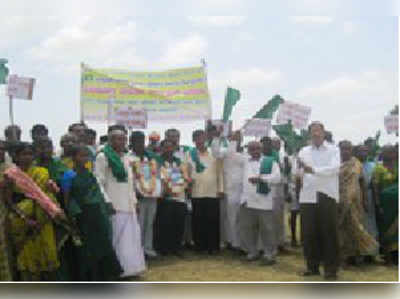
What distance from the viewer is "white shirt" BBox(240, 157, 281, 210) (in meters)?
7.37

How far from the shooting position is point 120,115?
8.62 metres

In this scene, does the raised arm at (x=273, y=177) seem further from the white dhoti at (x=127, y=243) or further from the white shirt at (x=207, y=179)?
the white dhoti at (x=127, y=243)

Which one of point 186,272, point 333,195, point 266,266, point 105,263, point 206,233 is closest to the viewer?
point 105,263

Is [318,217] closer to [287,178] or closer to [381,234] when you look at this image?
[381,234]

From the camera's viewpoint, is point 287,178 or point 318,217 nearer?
point 318,217

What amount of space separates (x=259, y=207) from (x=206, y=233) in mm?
1036

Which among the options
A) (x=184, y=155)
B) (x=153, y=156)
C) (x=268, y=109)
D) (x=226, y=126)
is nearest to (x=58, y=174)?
(x=153, y=156)

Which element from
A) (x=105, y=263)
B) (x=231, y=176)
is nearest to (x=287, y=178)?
(x=231, y=176)

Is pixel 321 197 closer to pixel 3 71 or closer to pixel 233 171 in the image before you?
pixel 233 171

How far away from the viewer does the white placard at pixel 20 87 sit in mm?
8188

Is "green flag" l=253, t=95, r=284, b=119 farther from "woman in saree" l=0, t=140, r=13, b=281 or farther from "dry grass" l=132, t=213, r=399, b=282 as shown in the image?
"woman in saree" l=0, t=140, r=13, b=281

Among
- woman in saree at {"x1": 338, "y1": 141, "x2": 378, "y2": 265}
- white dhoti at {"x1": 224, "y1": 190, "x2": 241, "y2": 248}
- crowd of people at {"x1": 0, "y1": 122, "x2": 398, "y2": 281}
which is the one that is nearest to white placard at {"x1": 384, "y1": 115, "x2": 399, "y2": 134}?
crowd of people at {"x1": 0, "y1": 122, "x2": 398, "y2": 281}

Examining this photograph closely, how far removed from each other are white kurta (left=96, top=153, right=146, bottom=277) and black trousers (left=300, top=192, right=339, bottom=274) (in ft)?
6.69

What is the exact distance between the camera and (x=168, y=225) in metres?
7.64
